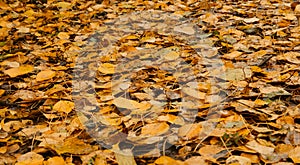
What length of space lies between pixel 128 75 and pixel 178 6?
951 millimetres

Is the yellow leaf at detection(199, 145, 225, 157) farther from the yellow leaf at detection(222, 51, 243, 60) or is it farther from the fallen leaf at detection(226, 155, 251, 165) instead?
the yellow leaf at detection(222, 51, 243, 60)

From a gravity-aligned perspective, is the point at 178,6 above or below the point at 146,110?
above

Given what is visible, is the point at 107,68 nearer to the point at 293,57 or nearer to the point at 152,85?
the point at 152,85

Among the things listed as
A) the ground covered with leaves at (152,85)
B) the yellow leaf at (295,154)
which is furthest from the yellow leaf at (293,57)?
the yellow leaf at (295,154)

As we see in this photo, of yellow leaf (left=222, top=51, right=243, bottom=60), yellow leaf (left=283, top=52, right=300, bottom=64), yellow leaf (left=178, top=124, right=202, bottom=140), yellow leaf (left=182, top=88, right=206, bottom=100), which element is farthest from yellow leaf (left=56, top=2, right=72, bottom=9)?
yellow leaf (left=178, top=124, right=202, bottom=140)

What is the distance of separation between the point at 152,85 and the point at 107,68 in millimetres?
270

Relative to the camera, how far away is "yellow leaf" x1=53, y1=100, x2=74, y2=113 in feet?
4.73

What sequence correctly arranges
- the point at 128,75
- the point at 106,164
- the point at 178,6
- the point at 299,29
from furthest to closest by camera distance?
1. the point at 178,6
2. the point at 299,29
3. the point at 128,75
4. the point at 106,164

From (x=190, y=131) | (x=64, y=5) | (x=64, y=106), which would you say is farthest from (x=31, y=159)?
(x=64, y=5)

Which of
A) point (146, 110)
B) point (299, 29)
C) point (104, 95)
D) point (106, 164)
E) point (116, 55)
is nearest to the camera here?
point (106, 164)

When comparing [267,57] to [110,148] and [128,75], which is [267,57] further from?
[110,148]

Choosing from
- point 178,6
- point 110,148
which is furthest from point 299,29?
point 110,148

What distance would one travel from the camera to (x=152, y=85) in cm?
158

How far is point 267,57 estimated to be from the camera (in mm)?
1740
